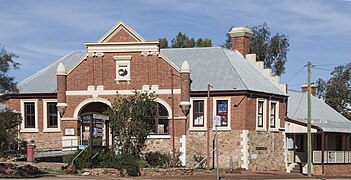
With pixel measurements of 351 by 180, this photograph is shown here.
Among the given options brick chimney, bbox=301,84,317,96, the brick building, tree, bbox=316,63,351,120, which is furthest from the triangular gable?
tree, bbox=316,63,351,120

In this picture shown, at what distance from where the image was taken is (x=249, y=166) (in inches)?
1676

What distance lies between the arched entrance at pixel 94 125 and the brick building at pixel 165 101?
10 cm

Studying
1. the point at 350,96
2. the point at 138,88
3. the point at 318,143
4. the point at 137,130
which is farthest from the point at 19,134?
the point at 350,96

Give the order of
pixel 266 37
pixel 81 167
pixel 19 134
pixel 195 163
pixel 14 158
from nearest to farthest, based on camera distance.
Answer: pixel 81 167 → pixel 14 158 → pixel 195 163 → pixel 19 134 → pixel 266 37

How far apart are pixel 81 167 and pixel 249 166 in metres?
12.4

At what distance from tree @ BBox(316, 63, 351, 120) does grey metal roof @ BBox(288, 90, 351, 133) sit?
14.4 meters

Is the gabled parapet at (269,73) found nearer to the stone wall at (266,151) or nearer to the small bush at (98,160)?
the stone wall at (266,151)

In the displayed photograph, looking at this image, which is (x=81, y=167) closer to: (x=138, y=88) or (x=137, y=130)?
(x=137, y=130)

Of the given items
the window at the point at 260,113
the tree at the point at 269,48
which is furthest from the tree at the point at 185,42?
the window at the point at 260,113

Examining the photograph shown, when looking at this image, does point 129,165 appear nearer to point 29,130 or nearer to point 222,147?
point 222,147

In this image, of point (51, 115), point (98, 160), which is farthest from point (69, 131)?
point (98, 160)

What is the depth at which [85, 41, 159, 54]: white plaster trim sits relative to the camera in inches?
1671

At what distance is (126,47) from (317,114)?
19094 millimetres

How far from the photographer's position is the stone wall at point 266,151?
141 ft
